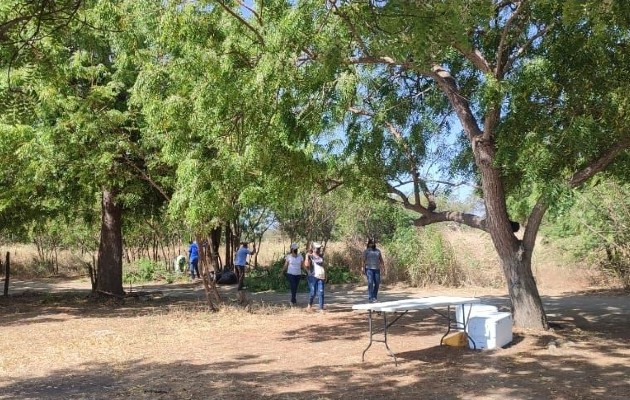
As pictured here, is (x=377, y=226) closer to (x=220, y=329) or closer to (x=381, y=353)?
(x=220, y=329)

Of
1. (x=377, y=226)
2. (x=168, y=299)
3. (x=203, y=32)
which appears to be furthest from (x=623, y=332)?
(x=377, y=226)

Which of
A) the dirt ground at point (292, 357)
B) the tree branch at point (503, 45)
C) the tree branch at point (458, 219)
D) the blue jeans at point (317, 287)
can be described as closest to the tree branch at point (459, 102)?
the tree branch at point (503, 45)

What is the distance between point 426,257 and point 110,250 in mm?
10118

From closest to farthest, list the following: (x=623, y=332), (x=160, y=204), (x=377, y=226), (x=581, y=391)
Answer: (x=581, y=391), (x=623, y=332), (x=160, y=204), (x=377, y=226)

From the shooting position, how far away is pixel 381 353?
9.26 m

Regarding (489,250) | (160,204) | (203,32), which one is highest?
(203,32)

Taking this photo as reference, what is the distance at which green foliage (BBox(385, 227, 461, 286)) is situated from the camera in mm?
20562

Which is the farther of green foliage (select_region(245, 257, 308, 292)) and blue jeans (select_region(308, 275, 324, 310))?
green foliage (select_region(245, 257, 308, 292))

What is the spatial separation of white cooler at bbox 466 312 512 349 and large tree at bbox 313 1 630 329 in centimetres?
135

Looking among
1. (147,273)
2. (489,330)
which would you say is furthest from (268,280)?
(489,330)

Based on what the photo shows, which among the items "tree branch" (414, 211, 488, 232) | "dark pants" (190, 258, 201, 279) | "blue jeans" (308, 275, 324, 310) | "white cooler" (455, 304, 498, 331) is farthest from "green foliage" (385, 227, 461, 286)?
"white cooler" (455, 304, 498, 331)

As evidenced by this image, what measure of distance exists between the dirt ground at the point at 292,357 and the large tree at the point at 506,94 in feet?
6.88

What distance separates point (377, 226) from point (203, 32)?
16.8m

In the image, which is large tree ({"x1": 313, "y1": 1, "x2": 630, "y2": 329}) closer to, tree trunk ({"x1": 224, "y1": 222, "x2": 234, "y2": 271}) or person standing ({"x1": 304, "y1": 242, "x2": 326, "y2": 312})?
person standing ({"x1": 304, "y1": 242, "x2": 326, "y2": 312})
